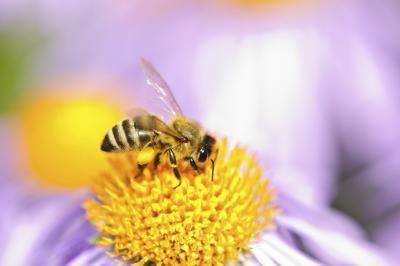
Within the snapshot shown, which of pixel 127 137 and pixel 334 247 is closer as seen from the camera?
pixel 127 137

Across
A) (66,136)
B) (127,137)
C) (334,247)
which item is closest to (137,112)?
(127,137)

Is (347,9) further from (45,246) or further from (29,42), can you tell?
(45,246)

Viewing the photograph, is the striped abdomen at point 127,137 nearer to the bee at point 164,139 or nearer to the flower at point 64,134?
the bee at point 164,139

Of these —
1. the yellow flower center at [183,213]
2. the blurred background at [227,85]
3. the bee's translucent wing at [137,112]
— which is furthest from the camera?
the blurred background at [227,85]

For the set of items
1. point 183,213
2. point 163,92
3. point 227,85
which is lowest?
point 183,213

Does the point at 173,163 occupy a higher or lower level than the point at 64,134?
lower

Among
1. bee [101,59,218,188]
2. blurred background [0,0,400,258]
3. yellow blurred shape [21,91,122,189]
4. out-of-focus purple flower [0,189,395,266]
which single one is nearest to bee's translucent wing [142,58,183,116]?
bee [101,59,218,188]

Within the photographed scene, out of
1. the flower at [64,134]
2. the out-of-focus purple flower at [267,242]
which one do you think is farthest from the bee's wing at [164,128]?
the flower at [64,134]

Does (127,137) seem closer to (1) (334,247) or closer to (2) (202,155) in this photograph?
(2) (202,155)
